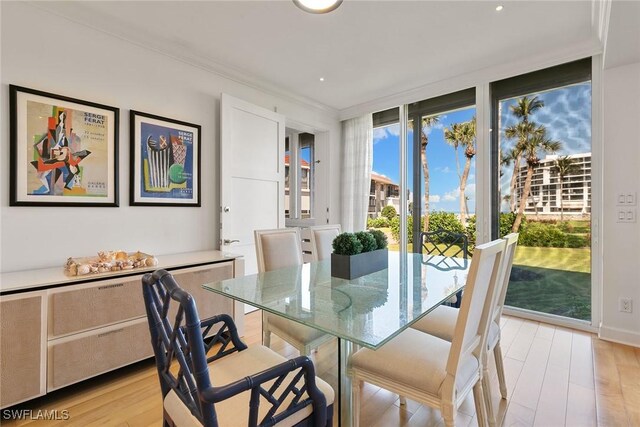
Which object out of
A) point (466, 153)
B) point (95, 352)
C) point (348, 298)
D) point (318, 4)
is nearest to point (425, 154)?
point (466, 153)

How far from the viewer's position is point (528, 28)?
2.43m

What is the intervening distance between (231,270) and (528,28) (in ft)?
10.4

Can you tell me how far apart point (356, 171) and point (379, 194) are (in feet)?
1.55

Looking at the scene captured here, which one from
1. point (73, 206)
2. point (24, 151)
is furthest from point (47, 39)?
point (73, 206)

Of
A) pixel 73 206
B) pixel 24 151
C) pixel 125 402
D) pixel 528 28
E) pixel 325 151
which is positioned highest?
pixel 528 28

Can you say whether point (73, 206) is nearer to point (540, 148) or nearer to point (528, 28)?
point (528, 28)

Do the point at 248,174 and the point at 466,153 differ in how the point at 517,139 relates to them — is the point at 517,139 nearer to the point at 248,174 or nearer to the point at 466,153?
the point at 466,153

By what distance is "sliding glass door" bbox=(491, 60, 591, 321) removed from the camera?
110 inches

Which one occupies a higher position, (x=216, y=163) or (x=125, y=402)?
(x=216, y=163)

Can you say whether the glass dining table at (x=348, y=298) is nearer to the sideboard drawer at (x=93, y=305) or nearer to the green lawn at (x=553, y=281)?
the sideboard drawer at (x=93, y=305)

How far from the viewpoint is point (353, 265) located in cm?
185

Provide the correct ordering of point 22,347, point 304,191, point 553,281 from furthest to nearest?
point 304,191
point 553,281
point 22,347

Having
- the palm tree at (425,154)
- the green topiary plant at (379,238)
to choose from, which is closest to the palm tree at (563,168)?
the palm tree at (425,154)

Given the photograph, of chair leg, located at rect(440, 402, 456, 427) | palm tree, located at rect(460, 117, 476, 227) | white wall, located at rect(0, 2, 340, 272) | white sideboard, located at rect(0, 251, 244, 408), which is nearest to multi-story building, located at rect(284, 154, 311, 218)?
white wall, located at rect(0, 2, 340, 272)
